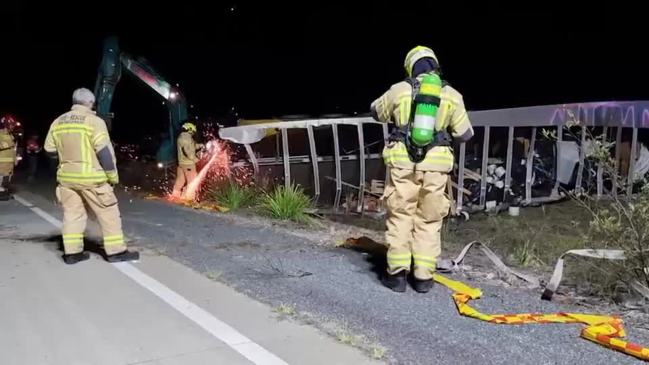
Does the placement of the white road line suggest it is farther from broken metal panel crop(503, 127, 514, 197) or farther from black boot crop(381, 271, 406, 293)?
broken metal panel crop(503, 127, 514, 197)

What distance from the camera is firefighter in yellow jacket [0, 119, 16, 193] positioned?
1310cm

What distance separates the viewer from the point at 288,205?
388 inches

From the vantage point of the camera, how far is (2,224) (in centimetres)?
932

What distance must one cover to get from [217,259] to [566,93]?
19806 millimetres

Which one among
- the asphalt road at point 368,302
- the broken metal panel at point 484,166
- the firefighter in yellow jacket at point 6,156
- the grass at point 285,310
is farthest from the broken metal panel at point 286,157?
the firefighter in yellow jacket at point 6,156

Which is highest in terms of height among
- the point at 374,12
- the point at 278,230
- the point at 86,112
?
the point at 374,12

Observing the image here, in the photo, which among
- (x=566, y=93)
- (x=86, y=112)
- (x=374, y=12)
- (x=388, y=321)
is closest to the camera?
Answer: (x=388, y=321)

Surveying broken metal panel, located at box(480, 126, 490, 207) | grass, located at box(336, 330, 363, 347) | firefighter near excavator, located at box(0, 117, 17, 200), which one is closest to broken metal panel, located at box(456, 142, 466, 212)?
broken metal panel, located at box(480, 126, 490, 207)

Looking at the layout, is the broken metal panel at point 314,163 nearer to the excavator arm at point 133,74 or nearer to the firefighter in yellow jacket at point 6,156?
the excavator arm at point 133,74

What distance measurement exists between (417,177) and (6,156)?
11.1 m

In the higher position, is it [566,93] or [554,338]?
[566,93]

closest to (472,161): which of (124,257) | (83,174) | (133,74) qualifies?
(124,257)

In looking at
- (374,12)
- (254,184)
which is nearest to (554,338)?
(254,184)

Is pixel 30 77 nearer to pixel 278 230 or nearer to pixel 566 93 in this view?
pixel 566 93
